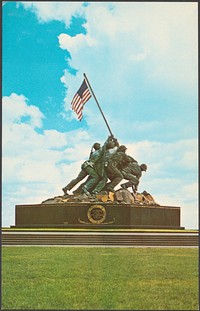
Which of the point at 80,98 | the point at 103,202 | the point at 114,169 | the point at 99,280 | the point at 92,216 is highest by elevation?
the point at 80,98

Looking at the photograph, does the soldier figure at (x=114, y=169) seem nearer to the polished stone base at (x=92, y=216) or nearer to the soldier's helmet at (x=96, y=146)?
the soldier's helmet at (x=96, y=146)

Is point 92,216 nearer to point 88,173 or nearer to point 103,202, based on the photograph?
point 103,202

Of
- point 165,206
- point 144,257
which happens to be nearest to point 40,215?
point 165,206

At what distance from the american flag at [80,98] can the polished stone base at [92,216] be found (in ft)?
10.5

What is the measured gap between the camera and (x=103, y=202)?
62.2 ft

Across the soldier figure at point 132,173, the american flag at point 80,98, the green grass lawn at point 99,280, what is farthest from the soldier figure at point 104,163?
the green grass lawn at point 99,280

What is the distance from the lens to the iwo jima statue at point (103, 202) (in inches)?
727

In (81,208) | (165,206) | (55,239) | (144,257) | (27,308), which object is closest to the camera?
(27,308)

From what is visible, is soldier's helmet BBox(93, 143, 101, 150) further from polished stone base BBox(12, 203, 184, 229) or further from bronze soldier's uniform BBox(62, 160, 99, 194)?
polished stone base BBox(12, 203, 184, 229)

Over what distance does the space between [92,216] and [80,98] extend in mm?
3916

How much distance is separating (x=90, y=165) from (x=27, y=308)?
1443 centimetres

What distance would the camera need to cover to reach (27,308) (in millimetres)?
6262

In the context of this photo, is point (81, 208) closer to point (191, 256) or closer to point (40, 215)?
point (40, 215)

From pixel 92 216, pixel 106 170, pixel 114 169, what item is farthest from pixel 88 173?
pixel 92 216
